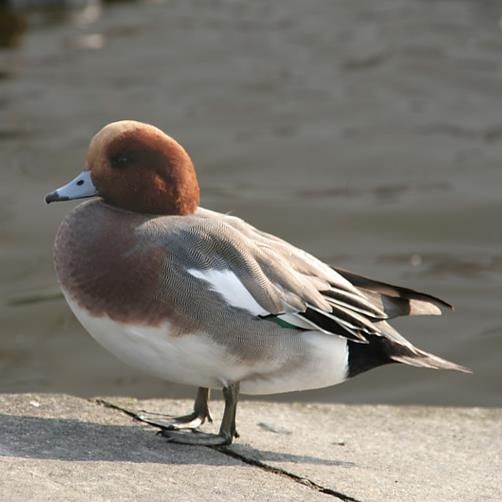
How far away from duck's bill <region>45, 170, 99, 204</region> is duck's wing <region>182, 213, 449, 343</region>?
0.35 m

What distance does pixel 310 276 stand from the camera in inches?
143

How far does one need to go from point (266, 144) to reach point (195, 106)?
1.04 meters

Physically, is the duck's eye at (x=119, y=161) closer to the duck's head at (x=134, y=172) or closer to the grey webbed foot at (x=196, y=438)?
the duck's head at (x=134, y=172)

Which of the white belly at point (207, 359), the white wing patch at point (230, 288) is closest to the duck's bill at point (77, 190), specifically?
the white belly at point (207, 359)

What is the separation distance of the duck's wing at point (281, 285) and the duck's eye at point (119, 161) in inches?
11.2

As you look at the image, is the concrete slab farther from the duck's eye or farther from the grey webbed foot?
the duck's eye

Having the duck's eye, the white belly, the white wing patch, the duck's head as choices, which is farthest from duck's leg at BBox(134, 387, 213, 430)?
the duck's eye

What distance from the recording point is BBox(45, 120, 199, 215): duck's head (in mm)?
3568

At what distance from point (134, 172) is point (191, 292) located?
1.37 ft

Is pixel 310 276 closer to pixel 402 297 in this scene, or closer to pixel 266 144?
pixel 402 297

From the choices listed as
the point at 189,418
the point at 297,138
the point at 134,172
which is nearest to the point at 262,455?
the point at 189,418

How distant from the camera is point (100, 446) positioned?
342cm

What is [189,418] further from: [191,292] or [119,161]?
[119,161]

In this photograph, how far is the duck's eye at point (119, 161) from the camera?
141 inches
